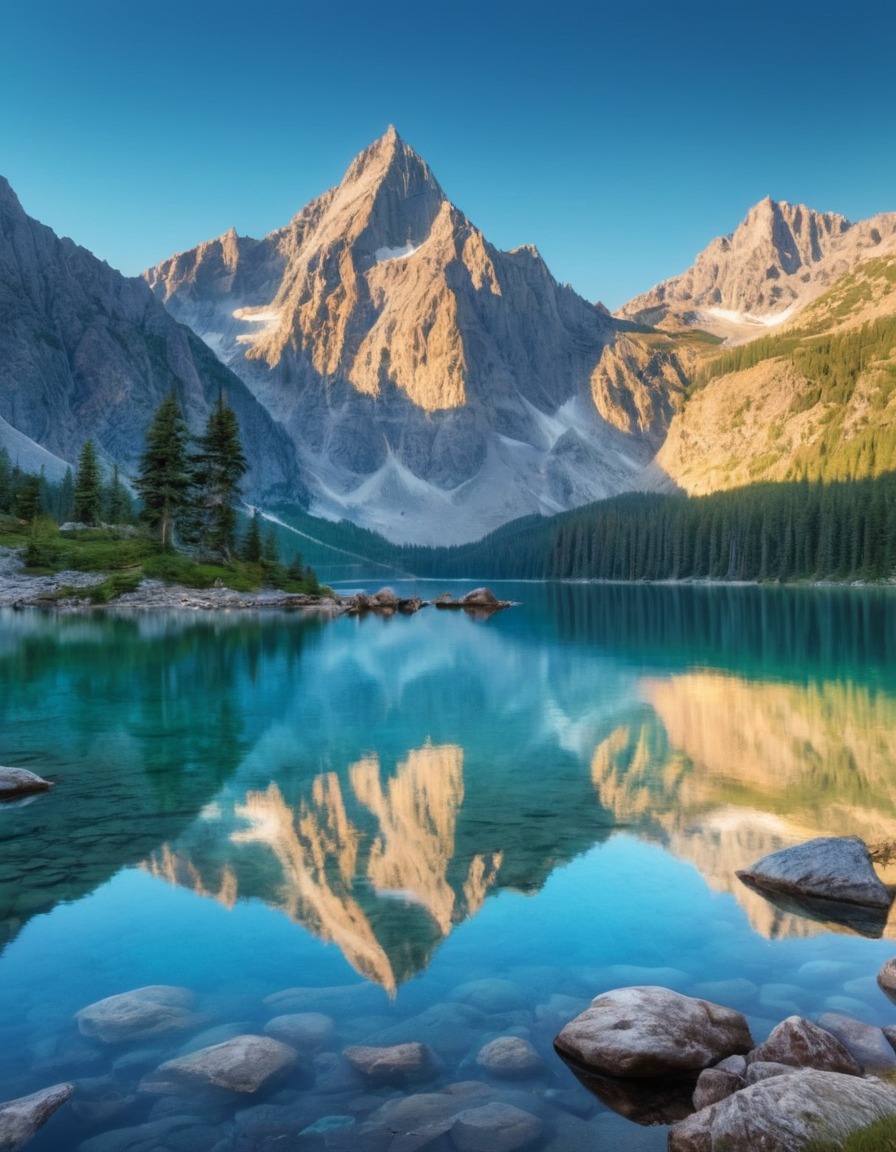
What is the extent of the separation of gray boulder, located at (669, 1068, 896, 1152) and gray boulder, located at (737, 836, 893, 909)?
7.04 meters

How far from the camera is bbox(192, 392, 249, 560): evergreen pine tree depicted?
92875 millimetres

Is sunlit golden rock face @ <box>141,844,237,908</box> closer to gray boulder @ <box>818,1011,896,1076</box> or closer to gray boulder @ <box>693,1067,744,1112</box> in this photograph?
gray boulder @ <box>693,1067,744,1112</box>

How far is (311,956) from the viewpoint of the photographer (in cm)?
1154

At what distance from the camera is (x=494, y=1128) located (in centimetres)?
783

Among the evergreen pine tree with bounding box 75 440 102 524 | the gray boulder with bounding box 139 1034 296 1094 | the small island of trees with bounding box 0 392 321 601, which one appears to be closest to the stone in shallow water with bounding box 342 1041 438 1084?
the gray boulder with bounding box 139 1034 296 1094

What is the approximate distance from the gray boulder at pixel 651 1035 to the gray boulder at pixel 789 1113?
1.27 m

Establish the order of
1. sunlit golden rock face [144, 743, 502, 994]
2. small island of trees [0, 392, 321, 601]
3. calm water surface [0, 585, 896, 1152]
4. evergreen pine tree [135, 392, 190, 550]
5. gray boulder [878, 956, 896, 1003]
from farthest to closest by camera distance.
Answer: evergreen pine tree [135, 392, 190, 550], small island of trees [0, 392, 321, 601], sunlit golden rock face [144, 743, 502, 994], gray boulder [878, 956, 896, 1003], calm water surface [0, 585, 896, 1152]

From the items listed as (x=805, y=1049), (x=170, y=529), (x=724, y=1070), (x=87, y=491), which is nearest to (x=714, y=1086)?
(x=724, y=1070)

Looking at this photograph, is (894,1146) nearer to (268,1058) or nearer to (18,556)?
(268,1058)

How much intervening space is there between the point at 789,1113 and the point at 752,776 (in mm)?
15583

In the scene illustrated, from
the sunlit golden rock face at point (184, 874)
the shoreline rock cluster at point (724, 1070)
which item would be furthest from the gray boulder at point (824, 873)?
the sunlit golden rock face at point (184, 874)

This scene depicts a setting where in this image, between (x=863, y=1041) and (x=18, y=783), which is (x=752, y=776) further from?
(x=18, y=783)

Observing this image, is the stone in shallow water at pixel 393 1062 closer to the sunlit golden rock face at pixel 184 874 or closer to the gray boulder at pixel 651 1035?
Answer: the gray boulder at pixel 651 1035

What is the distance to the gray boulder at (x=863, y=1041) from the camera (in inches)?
344
